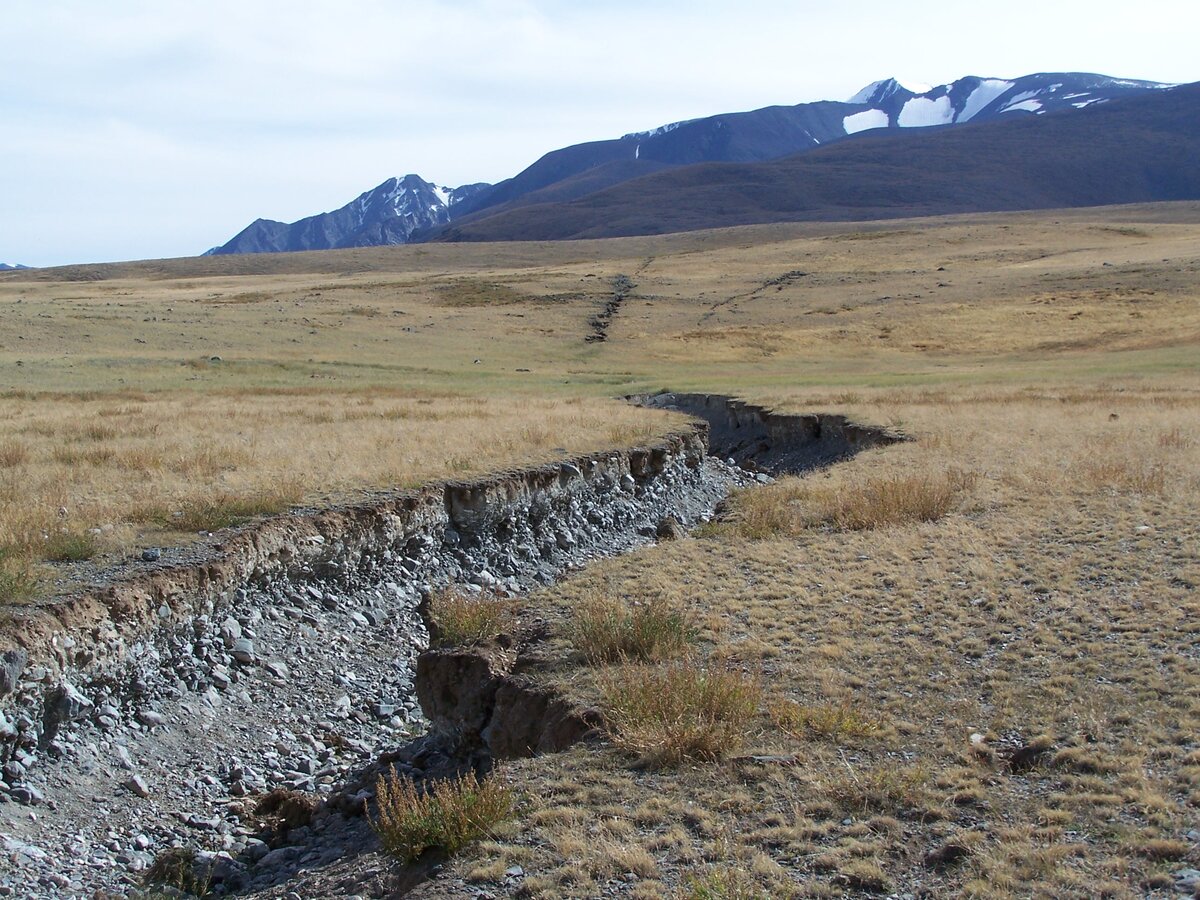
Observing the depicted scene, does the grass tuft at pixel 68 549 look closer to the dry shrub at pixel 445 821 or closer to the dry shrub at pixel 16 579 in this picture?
the dry shrub at pixel 16 579

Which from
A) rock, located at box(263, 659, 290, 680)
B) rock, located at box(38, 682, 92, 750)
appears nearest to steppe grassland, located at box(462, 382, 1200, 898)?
rock, located at box(263, 659, 290, 680)

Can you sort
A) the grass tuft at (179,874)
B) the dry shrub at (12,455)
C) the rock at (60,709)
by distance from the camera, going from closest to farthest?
the grass tuft at (179,874) → the rock at (60,709) → the dry shrub at (12,455)

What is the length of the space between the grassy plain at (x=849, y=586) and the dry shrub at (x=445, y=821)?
19 centimetres

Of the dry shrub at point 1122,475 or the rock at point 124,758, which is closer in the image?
the rock at point 124,758

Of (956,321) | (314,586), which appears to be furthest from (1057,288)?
(314,586)

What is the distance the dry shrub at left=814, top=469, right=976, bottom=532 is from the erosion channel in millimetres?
4696

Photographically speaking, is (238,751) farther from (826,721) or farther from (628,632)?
(826,721)

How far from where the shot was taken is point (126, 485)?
14.2 meters

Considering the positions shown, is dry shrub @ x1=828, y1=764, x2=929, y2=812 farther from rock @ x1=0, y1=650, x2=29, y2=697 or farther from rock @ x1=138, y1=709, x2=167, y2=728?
rock @ x1=0, y1=650, x2=29, y2=697

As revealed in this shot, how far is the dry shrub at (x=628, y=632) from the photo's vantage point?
29.3ft

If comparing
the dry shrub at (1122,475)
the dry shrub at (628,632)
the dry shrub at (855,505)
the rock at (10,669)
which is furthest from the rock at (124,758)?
the dry shrub at (1122,475)

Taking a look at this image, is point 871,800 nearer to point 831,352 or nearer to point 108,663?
point 108,663

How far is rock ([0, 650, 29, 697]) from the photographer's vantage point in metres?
8.19

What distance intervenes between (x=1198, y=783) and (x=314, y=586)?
975 centimetres
